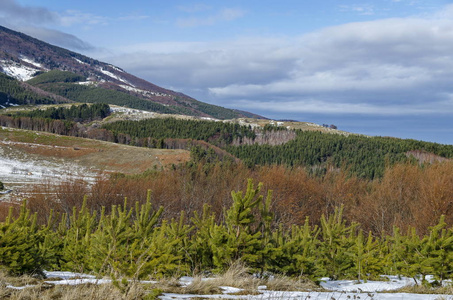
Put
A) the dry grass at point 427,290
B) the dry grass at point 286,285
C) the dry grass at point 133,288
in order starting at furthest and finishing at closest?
1. the dry grass at point 427,290
2. the dry grass at point 286,285
3. the dry grass at point 133,288

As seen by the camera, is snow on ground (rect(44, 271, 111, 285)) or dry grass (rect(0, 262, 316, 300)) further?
snow on ground (rect(44, 271, 111, 285))

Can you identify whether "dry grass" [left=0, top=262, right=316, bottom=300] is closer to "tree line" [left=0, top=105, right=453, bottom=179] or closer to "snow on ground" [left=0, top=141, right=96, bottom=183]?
"snow on ground" [left=0, top=141, right=96, bottom=183]

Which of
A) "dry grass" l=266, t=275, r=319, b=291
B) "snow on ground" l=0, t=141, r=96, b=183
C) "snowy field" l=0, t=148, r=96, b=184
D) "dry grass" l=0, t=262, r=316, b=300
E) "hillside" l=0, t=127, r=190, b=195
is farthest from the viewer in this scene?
"hillside" l=0, t=127, r=190, b=195

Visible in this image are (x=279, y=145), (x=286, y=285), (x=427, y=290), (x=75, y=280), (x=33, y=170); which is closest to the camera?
(x=75, y=280)

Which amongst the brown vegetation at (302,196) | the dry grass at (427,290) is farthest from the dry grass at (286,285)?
the brown vegetation at (302,196)

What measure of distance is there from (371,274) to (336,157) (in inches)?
4989

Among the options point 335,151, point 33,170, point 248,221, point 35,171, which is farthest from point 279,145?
point 248,221

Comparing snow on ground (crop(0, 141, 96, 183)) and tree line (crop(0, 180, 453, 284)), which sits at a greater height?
tree line (crop(0, 180, 453, 284))

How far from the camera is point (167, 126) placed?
584 feet

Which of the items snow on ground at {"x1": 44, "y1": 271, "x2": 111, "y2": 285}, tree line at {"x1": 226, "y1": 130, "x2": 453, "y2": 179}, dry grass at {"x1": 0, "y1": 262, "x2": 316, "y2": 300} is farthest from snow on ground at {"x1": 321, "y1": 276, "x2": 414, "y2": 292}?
tree line at {"x1": 226, "y1": 130, "x2": 453, "y2": 179}

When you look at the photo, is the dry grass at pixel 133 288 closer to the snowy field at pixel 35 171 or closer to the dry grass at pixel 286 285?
the dry grass at pixel 286 285

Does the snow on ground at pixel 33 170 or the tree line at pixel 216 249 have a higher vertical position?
the tree line at pixel 216 249

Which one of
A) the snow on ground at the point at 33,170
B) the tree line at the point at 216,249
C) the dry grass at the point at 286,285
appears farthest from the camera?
the snow on ground at the point at 33,170

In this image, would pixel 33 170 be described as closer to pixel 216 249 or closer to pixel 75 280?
pixel 216 249
